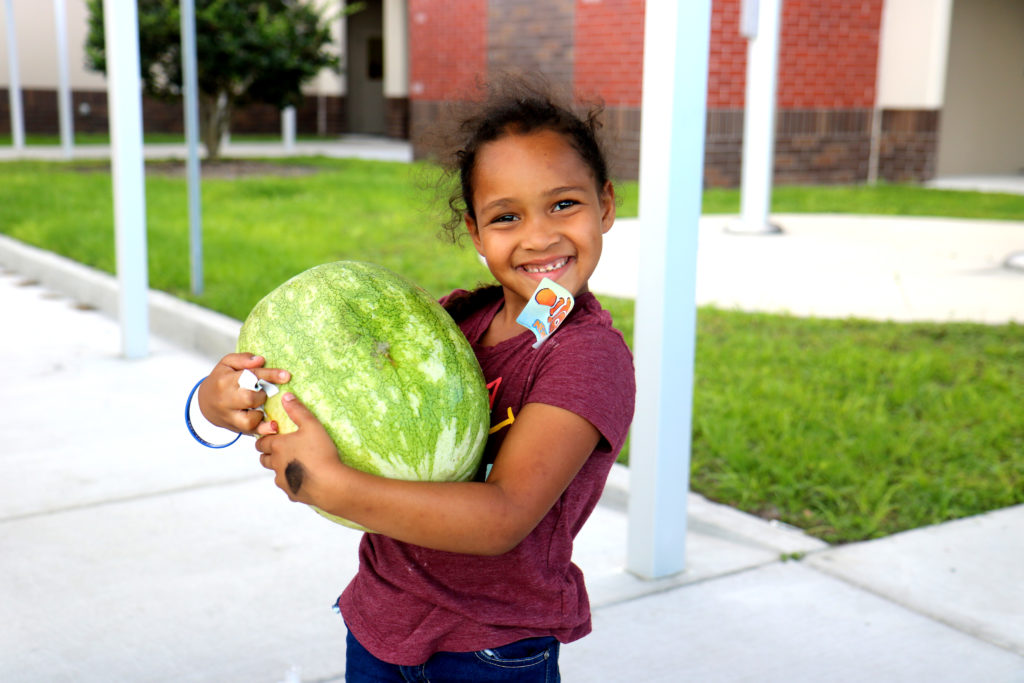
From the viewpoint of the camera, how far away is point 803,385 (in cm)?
450

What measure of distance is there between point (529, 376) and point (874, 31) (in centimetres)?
1368

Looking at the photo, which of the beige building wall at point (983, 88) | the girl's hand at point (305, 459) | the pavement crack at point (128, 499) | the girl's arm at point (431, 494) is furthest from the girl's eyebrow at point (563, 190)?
the beige building wall at point (983, 88)

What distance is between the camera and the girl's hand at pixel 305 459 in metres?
1.36

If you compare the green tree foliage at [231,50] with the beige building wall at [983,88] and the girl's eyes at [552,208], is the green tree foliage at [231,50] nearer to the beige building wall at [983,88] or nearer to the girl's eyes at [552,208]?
the beige building wall at [983,88]

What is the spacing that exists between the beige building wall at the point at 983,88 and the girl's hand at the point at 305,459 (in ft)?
50.1

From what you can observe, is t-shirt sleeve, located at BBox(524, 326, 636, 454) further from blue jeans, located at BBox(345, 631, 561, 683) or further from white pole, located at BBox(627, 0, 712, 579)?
white pole, located at BBox(627, 0, 712, 579)

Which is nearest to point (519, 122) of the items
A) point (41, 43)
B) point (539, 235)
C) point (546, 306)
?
point (539, 235)

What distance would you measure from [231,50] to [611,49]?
4.98 metres

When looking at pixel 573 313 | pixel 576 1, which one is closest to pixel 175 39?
pixel 576 1

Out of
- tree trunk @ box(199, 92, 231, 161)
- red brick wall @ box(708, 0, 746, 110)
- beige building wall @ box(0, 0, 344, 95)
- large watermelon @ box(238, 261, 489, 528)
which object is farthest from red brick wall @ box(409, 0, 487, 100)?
large watermelon @ box(238, 261, 489, 528)

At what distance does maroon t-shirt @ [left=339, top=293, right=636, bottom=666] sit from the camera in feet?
5.22

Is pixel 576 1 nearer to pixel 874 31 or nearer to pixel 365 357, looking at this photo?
pixel 874 31

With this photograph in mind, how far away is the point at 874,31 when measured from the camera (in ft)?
45.2

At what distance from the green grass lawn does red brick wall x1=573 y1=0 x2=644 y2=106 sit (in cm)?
475
